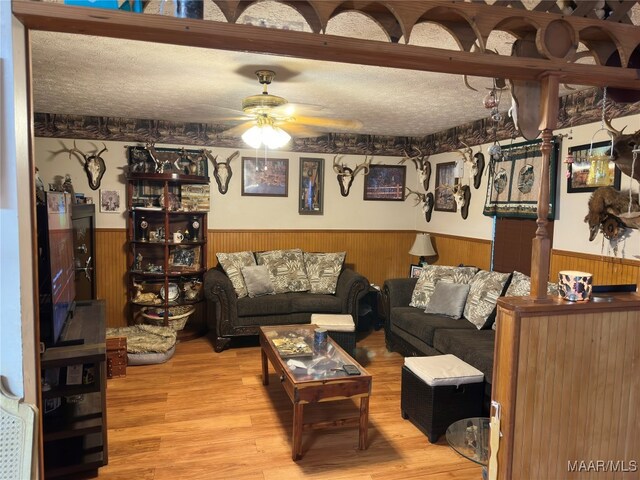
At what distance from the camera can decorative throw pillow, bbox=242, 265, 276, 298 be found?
491 centimetres

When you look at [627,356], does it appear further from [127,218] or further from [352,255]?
[127,218]

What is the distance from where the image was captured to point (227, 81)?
3.47 m

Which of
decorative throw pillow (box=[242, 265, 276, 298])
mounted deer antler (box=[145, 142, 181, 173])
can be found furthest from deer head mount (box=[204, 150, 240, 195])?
decorative throw pillow (box=[242, 265, 276, 298])

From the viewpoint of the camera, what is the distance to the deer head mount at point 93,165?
505cm

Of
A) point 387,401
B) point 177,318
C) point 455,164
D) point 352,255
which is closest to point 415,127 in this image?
point 455,164

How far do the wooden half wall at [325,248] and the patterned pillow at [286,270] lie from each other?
369 mm

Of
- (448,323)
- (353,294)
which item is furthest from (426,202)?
(448,323)

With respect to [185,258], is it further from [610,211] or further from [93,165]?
[610,211]

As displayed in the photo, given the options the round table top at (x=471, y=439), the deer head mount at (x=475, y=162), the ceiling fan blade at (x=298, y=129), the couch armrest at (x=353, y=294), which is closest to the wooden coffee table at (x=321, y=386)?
the round table top at (x=471, y=439)

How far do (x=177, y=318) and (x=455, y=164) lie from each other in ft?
12.2

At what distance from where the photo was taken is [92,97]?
4.10 metres

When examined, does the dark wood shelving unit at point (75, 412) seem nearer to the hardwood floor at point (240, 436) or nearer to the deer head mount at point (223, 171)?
the hardwood floor at point (240, 436)

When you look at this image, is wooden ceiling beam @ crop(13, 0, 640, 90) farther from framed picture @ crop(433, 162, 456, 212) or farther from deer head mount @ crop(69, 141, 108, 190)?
deer head mount @ crop(69, 141, 108, 190)

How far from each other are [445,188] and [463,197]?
0.46 meters
